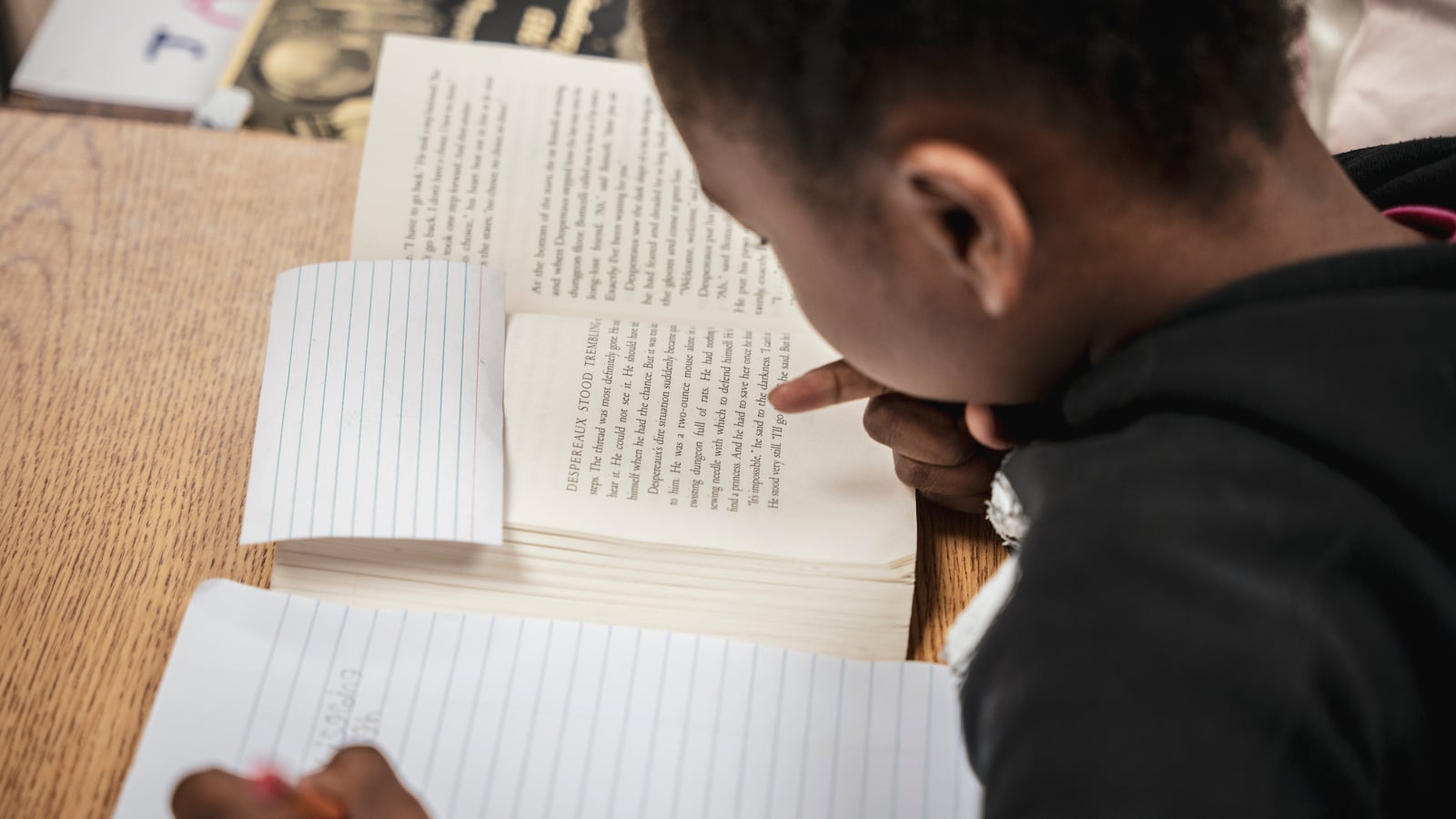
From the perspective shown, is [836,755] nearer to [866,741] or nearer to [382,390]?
[866,741]

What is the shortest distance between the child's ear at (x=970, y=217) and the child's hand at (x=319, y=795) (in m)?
0.27

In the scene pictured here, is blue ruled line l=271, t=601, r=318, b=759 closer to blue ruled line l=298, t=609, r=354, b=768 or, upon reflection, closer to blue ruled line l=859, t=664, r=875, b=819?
blue ruled line l=298, t=609, r=354, b=768

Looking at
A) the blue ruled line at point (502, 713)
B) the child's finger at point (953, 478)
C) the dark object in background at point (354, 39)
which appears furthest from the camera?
the dark object in background at point (354, 39)

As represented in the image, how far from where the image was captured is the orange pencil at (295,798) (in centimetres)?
39

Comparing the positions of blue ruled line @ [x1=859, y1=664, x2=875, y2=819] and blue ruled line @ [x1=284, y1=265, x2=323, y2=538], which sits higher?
blue ruled line @ [x1=284, y1=265, x2=323, y2=538]

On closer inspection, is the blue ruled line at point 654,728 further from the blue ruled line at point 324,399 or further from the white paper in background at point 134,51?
the white paper in background at point 134,51

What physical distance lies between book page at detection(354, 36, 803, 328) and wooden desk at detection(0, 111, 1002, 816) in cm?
4

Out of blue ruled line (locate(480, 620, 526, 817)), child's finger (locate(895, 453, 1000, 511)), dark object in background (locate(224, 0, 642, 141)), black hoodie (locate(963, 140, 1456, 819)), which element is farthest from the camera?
dark object in background (locate(224, 0, 642, 141))

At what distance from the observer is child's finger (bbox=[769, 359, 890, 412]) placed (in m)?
0.57

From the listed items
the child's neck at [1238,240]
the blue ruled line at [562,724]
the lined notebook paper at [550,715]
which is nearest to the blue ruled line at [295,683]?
the lined notebook paper at [550,715]

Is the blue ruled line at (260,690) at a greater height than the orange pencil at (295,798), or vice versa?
the blue ruled line at (260,690)

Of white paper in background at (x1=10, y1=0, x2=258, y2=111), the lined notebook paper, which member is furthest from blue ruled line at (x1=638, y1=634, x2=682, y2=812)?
white paper in background at (x1=10, y1=0, x2=258, y2=111)

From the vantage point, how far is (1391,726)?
0.39 meters

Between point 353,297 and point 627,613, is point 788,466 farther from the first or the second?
point 353,297
